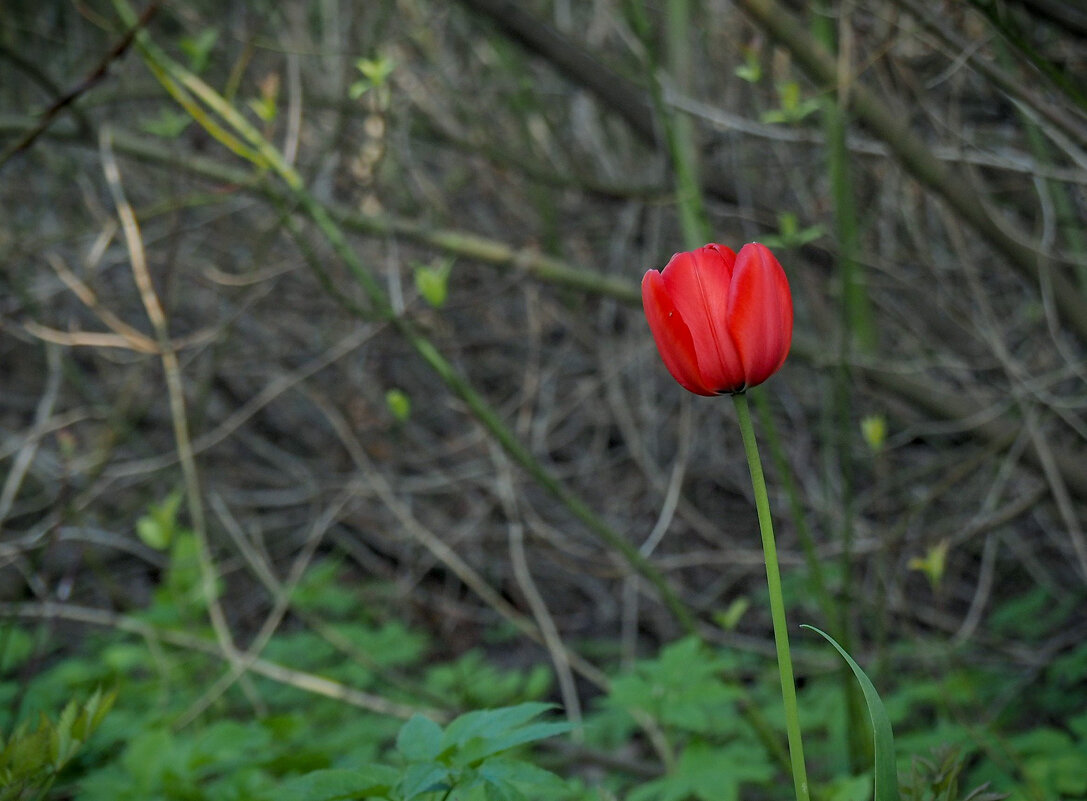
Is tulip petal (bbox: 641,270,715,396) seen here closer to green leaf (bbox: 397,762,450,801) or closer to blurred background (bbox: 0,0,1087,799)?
green leaf (bbox: 397,762,450,801)

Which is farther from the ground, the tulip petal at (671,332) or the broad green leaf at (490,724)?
the tulip petal at (671,332)

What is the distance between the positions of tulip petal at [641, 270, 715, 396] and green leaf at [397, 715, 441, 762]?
18.1 inches

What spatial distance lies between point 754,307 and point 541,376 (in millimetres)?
2294

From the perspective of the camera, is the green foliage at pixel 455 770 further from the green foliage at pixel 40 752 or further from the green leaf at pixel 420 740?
the green foliage at pixel 40 752

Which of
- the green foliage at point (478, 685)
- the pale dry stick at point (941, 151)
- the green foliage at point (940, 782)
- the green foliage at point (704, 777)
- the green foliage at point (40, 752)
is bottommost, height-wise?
the green foliage at point (478, 685)

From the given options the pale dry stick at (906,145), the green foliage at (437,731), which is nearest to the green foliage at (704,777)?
the green foliage at (437,731)

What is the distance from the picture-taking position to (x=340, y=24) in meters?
3.84

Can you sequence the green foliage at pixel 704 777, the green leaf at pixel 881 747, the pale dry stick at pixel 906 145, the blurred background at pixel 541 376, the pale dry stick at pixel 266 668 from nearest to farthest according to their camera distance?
1. the green leaf at pixel 881 747
2. the green foliage at pixel 704 777
3. the pale dry stick at pixel 266 668
4. the blurred background at pixel 541 376
5. the pale dry stick at pixel 906 145

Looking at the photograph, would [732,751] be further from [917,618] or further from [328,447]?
[328,447]

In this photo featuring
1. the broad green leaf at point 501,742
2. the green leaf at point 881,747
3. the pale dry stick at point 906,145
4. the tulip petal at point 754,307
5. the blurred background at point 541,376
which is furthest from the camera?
the pale dry stick at point 906,145

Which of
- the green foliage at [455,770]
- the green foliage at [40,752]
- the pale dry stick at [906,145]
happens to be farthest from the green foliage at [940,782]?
the pale dry stick at [906,145]

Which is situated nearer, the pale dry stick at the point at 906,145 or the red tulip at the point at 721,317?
the red tulip at the point at 721,317

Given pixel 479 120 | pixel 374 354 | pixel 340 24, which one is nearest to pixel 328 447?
pixel 374 354

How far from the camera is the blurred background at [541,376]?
6.12ft
